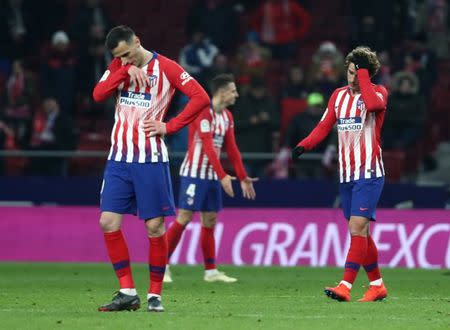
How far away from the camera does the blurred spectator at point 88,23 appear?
22.2 m

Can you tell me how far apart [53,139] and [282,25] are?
4.98 m

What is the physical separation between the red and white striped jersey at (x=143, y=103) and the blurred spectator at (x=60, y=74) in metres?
10.8

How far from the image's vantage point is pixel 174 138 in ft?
67.6

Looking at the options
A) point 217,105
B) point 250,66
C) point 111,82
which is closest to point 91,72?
point 250,66

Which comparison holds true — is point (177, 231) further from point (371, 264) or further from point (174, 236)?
point (371, 264)

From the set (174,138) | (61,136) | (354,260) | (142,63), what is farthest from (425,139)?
(142,63)

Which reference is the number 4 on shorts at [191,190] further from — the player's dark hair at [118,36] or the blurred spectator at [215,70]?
the blurred spectator at [215,70]

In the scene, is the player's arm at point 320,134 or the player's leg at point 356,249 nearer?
the player's leg at point 356,249

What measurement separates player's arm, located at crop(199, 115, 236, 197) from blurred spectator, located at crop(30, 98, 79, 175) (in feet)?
19.8

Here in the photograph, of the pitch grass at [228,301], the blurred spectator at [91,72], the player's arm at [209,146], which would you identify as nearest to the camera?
the pitch grass at [228,301]

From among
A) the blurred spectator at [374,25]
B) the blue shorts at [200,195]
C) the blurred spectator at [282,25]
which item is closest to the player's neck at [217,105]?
the blue shorts at [200,195]

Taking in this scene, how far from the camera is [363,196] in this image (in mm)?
11734

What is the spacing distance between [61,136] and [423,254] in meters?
6.00

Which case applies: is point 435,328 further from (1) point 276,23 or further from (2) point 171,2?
(2) point 171,2
